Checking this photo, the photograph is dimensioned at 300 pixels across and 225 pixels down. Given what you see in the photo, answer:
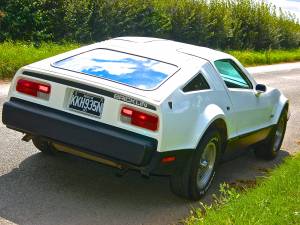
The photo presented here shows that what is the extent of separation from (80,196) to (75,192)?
0.37ft

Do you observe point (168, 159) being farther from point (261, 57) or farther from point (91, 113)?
point (261, 57)

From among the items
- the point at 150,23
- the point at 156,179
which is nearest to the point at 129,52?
the point at 156,179

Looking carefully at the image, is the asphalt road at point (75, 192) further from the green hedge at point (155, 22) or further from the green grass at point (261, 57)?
the green grass at point (261, 57)

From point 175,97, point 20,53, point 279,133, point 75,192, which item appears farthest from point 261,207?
point 20,53

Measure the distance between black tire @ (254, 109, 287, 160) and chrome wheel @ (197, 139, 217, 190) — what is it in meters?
1.90

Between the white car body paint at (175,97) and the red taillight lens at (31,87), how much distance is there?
44mm

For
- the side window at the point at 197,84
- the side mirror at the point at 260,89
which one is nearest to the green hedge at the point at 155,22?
the side mirror at the point at 260,89

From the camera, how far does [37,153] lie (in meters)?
6.64

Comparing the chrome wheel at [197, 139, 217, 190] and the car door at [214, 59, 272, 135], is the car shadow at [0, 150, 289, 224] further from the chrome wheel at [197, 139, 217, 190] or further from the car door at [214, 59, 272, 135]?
the car door at [214, 59, 272, 135]

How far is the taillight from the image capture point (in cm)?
498

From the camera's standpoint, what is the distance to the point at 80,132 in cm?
513

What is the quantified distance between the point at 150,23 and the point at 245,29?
9.98 m

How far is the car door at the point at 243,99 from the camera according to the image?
6.46m

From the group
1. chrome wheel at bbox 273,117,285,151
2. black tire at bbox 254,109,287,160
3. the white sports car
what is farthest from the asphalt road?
chrome wheel at bbox 273,117,285,151
